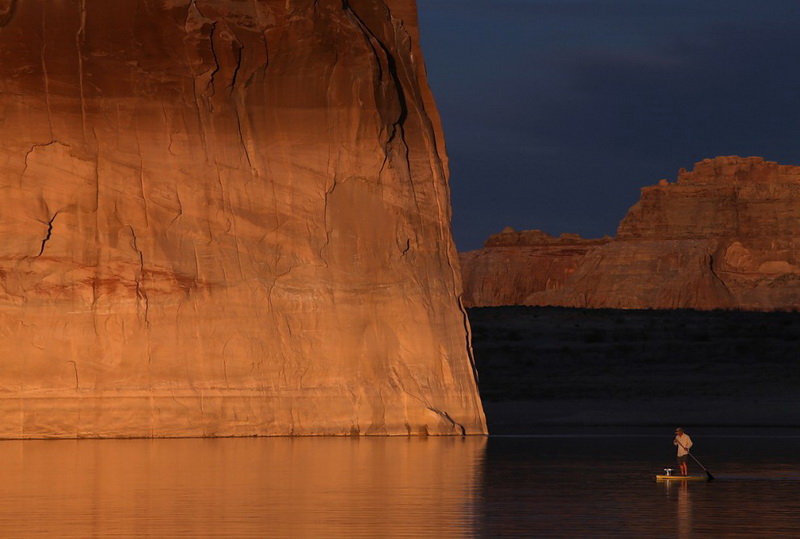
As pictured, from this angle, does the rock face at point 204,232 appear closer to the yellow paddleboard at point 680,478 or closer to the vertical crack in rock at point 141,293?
the vertical crack in rock at point 141,293

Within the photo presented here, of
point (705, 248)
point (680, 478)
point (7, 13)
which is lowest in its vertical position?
point (680, 478)

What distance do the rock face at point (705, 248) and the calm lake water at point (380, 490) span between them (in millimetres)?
97172

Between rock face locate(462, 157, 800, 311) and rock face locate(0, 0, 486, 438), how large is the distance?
307 feet

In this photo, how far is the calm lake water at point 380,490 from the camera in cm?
Answer: 1675

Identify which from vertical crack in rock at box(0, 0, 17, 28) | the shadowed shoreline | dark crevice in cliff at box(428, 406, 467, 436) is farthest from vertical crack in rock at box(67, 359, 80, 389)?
the shadowed shoreline

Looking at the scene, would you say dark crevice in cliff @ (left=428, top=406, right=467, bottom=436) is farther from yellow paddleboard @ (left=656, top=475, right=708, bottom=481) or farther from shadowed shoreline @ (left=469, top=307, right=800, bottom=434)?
yellow paddleboard @ (left=656, top=475, right=708, bottom=481)

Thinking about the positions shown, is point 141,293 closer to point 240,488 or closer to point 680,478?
point 240,488

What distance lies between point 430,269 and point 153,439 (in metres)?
6.22

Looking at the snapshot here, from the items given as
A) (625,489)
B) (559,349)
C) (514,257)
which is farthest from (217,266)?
(514,257)

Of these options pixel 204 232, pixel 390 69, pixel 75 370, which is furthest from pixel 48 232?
pixel 390 69

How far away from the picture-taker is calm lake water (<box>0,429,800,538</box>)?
16750mm

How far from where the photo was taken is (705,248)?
134m

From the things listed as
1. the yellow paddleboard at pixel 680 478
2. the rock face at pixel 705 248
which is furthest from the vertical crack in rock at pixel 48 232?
the rock face at pixel 705 248

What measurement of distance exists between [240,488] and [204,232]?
11.1 meters
